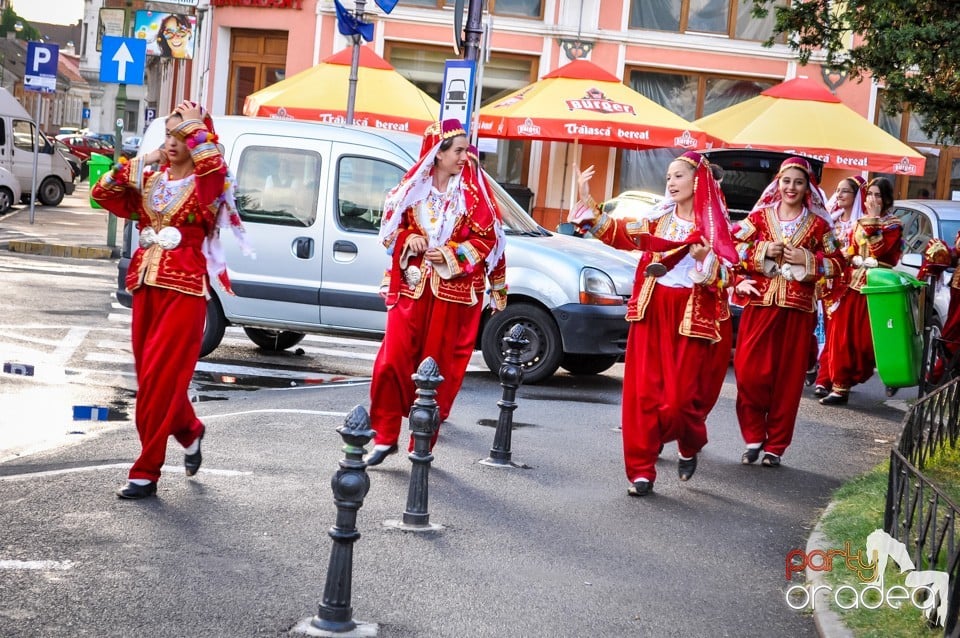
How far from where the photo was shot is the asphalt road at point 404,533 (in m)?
5.37

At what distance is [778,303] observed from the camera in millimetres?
9180

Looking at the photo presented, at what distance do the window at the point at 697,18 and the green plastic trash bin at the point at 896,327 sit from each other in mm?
16714

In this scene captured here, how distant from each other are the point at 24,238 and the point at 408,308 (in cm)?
1702

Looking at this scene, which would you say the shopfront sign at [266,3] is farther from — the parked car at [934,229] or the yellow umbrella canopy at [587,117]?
the parked car at [934,229]

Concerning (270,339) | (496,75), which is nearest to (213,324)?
(270,339)

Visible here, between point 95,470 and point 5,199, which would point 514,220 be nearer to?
point 95,470

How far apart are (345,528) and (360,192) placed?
22.6 ft

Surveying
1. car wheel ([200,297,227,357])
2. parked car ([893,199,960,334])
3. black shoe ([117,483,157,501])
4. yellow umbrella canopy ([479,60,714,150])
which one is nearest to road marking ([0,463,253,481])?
black shoe ([117,483,157,501])

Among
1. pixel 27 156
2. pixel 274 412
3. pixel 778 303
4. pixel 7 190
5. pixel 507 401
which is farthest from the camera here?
pixel 27 156

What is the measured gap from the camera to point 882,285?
11.3m

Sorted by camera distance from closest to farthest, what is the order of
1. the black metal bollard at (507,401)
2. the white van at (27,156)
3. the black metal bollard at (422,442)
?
the black metal bollard at (422,442), the black metal bollard at (507,401), the white van at (27,156)

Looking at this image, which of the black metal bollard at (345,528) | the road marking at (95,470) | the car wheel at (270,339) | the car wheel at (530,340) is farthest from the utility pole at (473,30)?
the black metal bollard at (345,528)

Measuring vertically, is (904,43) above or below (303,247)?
above

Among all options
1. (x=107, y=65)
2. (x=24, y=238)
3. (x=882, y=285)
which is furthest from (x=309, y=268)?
(x=24, y=238)
